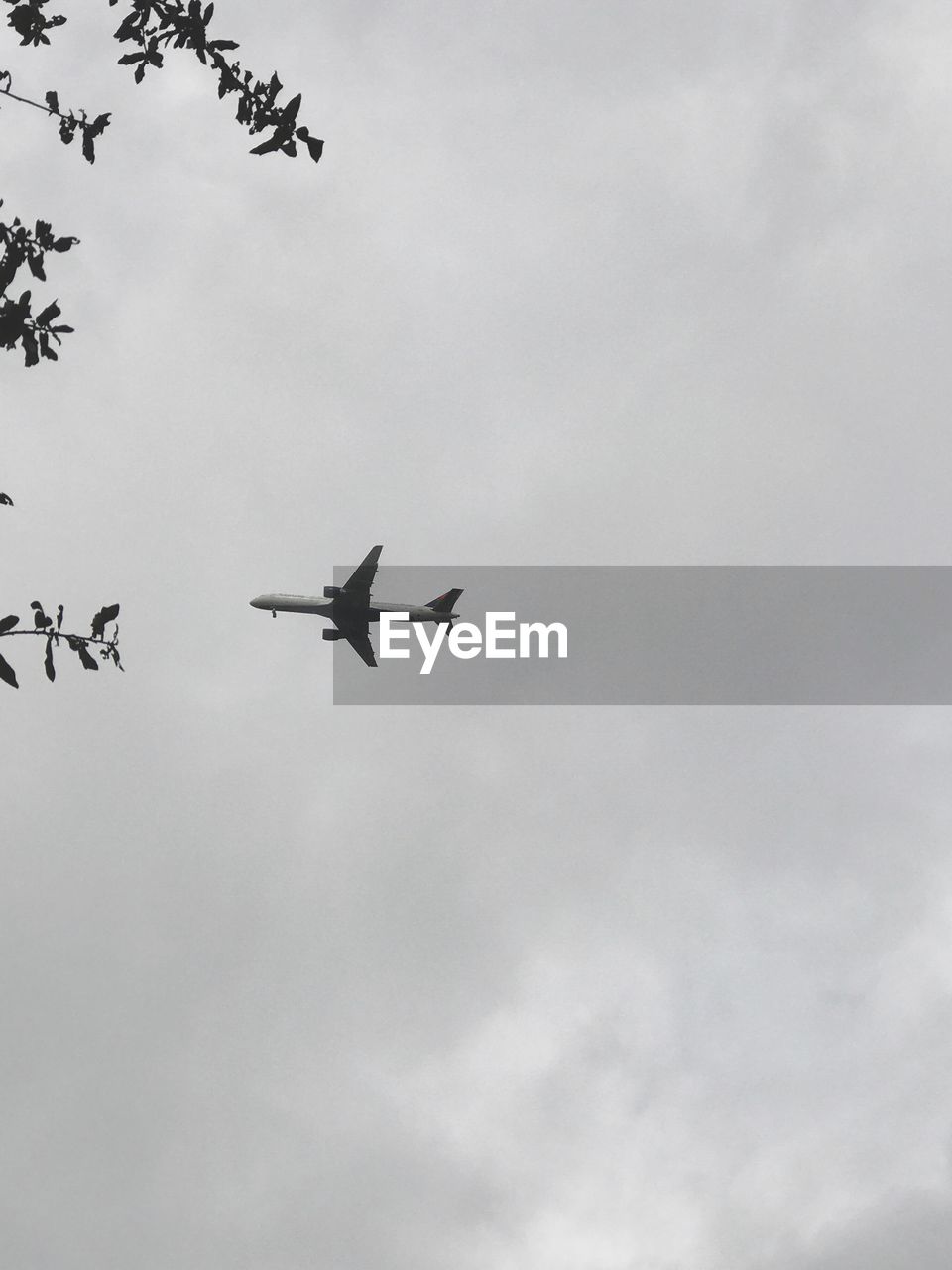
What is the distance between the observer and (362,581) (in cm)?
9394

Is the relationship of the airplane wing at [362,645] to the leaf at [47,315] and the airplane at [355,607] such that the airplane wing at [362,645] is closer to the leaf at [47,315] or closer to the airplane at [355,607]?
the airplane at [355,607]

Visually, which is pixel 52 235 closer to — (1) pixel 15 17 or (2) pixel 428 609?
(1) pixel 15 17

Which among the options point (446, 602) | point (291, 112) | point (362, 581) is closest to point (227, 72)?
point (291, 112)

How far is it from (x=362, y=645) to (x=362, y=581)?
668cm

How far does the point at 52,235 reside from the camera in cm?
1220

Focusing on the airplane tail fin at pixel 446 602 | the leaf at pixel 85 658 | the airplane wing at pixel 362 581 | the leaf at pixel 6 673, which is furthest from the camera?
the airplane tail fin at pixel 446 602

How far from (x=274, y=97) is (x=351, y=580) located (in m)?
79.9

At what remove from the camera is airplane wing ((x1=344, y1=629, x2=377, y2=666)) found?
97.2 meters

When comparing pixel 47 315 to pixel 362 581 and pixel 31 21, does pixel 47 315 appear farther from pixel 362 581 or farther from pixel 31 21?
pixel 362 581

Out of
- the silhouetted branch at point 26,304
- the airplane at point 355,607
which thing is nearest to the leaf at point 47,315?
the silhouetted branch at point 26,304

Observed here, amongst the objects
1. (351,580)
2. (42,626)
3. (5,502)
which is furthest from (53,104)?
(351,580)

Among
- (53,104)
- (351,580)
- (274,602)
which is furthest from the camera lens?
(274,602)

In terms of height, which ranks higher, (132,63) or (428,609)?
(428,609)

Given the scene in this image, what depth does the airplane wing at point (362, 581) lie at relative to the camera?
303ft
